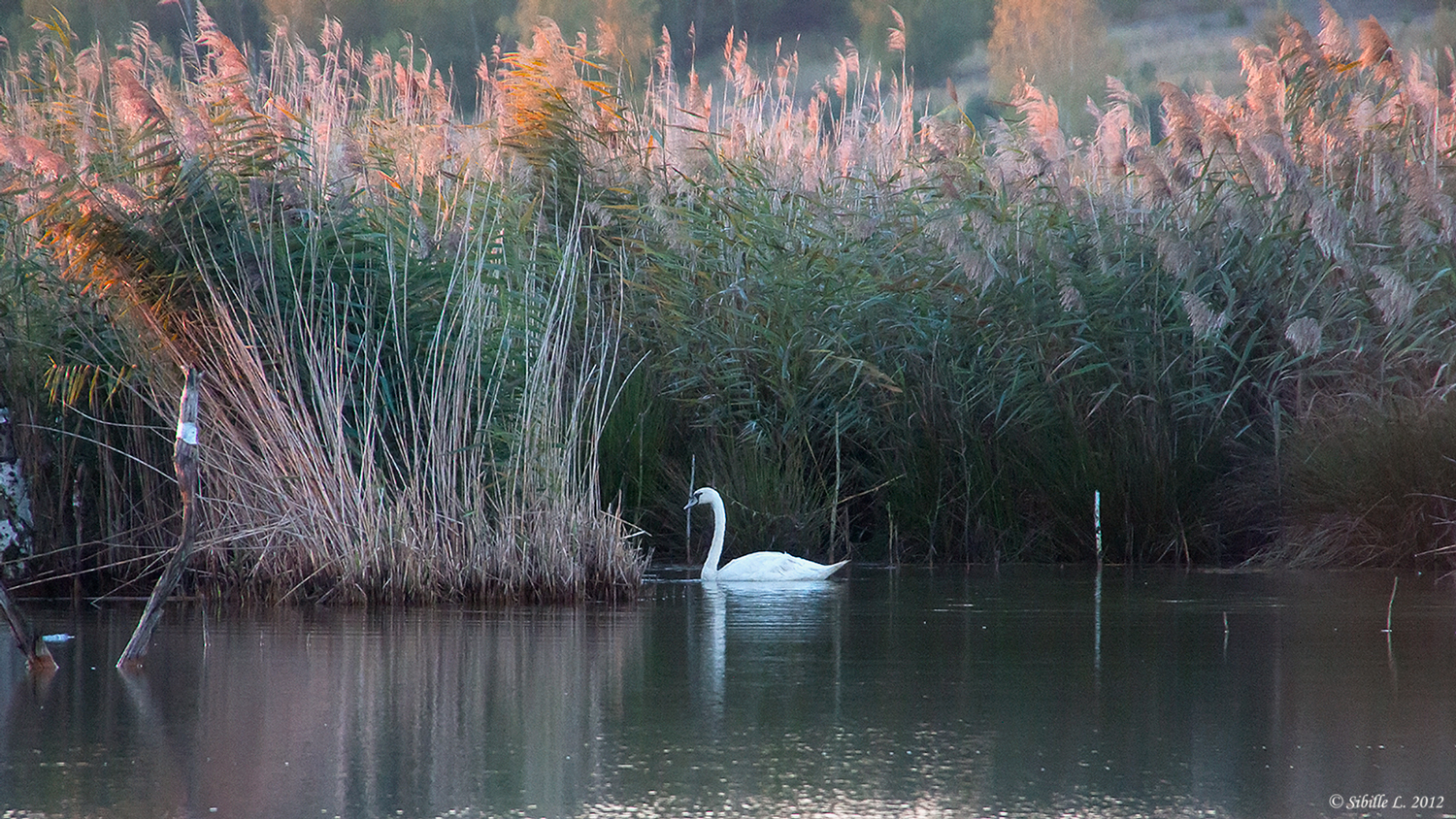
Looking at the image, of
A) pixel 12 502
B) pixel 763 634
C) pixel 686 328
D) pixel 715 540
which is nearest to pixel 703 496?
pixel 715 540

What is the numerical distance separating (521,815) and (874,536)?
20.4ft

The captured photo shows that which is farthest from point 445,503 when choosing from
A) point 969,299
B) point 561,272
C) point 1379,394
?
point 1379,394

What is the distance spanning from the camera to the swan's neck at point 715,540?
8.16 metres

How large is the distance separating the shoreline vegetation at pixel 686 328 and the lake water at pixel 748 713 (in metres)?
0.72

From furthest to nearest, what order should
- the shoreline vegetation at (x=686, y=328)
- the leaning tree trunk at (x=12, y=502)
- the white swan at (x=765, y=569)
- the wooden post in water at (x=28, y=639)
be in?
the white swan at (x=765, y=569) → the leaning tree trunk at (x=12, y=502) → the shoreline vegetation at (x=686, y=328) → the wooden post in water at (x=28, y=639)

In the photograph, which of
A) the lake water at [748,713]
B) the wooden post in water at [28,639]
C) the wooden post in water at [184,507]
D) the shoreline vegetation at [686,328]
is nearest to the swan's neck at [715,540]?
the shoreline vegetation at [686,328]

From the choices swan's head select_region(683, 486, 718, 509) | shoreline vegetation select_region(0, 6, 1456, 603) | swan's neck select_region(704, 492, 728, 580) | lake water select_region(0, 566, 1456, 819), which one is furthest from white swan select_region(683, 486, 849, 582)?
lake water select_region(0, 566, 1456, 819)

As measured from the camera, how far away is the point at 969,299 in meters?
9.59

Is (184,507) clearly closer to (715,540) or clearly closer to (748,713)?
(748,713)

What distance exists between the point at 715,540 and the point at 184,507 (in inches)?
137

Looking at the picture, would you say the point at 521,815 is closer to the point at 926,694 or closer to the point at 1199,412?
the point at 926,694

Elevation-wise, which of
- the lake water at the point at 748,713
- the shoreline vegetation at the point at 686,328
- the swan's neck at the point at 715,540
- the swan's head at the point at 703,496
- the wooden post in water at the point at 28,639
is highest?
the shoreline vegetation at the point at 686,328

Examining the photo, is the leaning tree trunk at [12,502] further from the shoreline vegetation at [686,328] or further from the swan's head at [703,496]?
the swan's head at [703,496]

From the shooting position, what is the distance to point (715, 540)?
824cm
